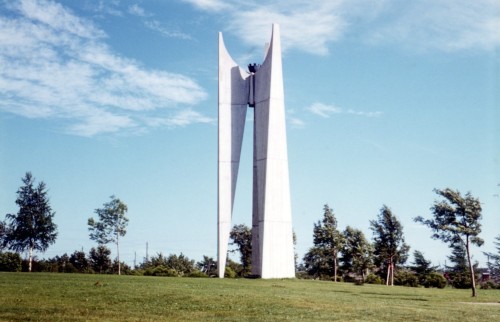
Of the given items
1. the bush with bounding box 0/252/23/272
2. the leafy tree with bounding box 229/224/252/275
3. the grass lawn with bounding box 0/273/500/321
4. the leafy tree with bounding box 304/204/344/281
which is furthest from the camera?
the leafy tree with bounding box 229/224/252/275

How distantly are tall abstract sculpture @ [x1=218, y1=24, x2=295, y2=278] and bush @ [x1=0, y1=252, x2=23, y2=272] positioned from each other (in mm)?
13406

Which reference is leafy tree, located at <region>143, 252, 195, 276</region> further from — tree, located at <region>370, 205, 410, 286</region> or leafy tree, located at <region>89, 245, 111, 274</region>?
tree, located at <region>370, 205, 410, 286</region>

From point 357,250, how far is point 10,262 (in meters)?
24.2

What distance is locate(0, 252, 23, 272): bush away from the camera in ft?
112

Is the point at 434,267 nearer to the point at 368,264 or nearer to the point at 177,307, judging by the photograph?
the point at 368,264

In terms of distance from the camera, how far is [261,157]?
30656 millimetres

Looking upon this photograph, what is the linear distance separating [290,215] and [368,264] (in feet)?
51.4

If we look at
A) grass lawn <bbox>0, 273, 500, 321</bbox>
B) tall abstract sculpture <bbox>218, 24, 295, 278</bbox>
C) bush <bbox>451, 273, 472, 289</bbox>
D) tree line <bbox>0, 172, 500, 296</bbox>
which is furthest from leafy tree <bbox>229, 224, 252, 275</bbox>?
grass lawn <bbox>0, 273, 500, 321</bbox>

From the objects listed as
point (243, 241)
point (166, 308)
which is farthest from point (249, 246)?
point (166, 308)

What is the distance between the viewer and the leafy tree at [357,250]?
43125mm

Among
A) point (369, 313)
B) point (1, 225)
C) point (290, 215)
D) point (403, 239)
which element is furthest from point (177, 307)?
point (1, 225)

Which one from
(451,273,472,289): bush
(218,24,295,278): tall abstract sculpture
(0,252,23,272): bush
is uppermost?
(218,24,295,278): tall abstract sculpture

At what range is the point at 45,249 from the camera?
4384 cm

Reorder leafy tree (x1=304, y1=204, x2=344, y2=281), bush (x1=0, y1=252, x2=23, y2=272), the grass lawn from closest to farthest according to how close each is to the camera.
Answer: the grass lawn
bush (x1=0, y1=252, x2=23, y2=272)
leafy tree (x1=304, y1=204, x2=344, y2=281)
